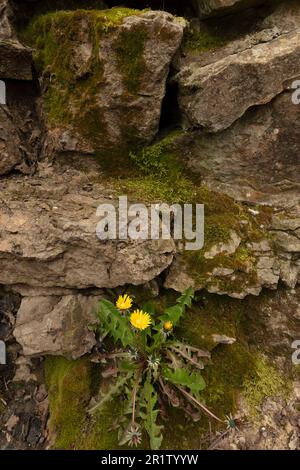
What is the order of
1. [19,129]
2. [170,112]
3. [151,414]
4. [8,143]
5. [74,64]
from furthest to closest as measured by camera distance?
[170,112] < [19,129] < [8,143] < [74,64] < [151,414]

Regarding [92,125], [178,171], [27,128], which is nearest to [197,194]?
[178,171]

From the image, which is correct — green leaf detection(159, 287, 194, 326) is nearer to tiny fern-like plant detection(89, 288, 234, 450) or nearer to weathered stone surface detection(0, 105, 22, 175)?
tiny fern-like plant detection(89, 288, 234, 450)

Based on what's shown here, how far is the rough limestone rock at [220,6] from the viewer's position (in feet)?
14.3

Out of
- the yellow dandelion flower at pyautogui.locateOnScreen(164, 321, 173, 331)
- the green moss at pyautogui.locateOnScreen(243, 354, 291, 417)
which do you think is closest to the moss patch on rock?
the green moss at pyautogui.locateOnScreen(243, 354, 291, 417)

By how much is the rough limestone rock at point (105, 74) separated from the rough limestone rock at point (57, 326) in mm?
1878

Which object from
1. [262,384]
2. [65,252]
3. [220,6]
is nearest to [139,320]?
[65,252]

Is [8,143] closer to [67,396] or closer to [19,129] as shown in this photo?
[19,129]

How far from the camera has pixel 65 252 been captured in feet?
13.1

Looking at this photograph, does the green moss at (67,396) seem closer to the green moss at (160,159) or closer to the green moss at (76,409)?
the green moss at (76,409)

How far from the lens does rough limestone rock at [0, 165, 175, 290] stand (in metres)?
3.96

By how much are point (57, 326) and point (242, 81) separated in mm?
3460

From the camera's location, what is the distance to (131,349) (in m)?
3.77

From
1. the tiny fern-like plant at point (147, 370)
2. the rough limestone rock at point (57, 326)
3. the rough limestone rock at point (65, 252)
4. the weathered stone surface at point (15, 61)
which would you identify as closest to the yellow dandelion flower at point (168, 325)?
the tiny fern-like plant at point (147, 370)

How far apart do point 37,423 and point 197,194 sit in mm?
3151
